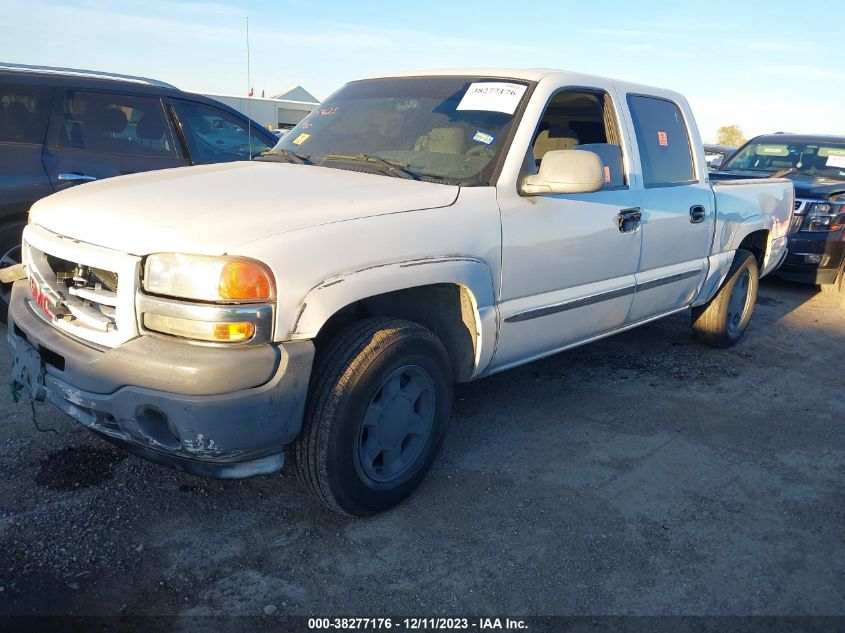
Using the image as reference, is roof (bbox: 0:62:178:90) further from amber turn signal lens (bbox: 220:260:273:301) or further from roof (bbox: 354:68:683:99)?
amber turn signal lens (bbox: 220:260:273:301)

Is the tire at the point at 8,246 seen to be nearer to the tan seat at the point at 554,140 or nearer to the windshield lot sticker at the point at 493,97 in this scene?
the windshield lot sticker at the point at 493,97

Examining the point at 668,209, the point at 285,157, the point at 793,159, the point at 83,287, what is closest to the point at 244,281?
the point at 83,287

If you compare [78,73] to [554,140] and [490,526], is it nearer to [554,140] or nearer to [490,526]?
[554,140]

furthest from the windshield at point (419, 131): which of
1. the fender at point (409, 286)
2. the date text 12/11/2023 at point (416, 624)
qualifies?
the date text 12/11/2023 at point (416, 624)

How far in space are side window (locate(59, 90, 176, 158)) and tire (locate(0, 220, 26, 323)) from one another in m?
0.69

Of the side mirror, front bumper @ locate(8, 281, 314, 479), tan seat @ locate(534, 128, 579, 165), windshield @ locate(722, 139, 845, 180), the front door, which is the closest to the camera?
front bumper @ locate(8, 281, 314, 479)

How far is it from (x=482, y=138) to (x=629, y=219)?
1.04 meters

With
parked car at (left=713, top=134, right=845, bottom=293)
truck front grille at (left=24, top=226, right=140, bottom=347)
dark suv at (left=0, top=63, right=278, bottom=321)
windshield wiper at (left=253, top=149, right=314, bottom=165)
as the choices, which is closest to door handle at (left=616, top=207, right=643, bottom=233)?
windshield wiper at (left=253, top=149, right=314, bottom=165)

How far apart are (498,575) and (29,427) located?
8.07ft

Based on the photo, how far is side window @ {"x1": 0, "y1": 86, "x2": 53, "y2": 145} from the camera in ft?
15.4

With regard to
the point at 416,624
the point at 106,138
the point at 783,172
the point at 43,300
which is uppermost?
the point at 783,172

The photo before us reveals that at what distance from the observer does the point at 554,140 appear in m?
4.02

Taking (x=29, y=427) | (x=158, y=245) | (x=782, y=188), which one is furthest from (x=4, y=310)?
(x=782, y=188)

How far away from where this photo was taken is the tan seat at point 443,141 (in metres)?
3.30
